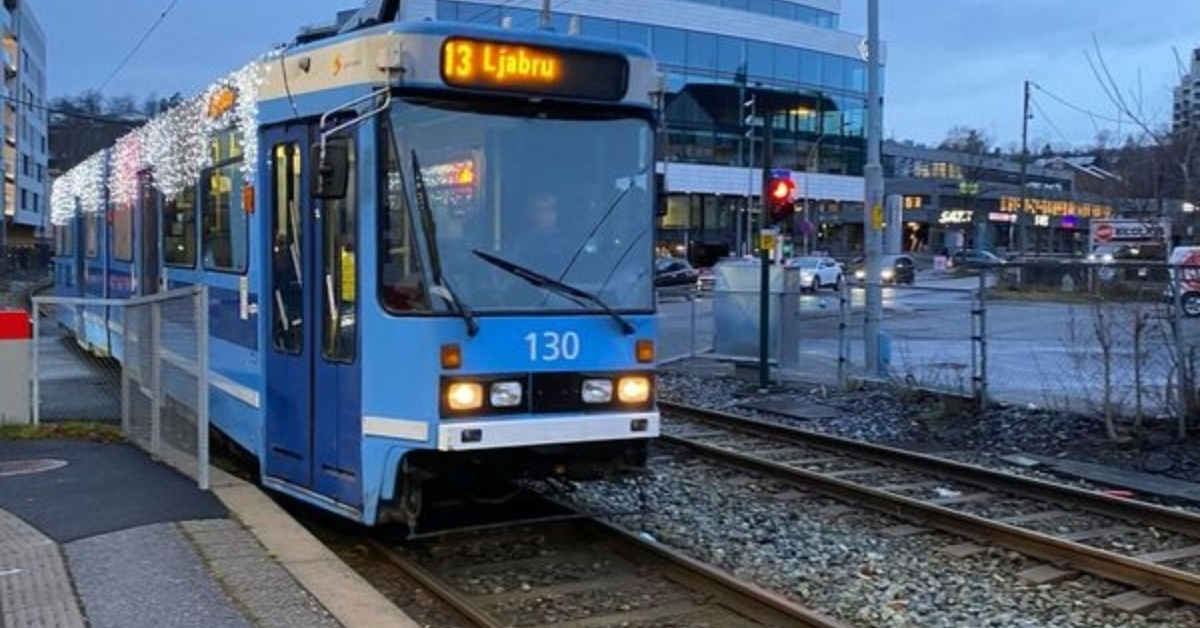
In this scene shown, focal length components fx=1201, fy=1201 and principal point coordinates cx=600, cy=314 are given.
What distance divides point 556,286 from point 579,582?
1.80 metres

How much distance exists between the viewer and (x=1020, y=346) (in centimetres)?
2212

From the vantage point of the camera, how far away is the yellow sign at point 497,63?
719cm

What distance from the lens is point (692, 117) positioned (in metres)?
74.4

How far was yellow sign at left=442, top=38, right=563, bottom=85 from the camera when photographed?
7.19 meters

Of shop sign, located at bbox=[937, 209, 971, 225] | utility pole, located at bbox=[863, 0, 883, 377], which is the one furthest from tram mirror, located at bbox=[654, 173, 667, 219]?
shop sign, located at bbox=[937, 209, 971, 225]

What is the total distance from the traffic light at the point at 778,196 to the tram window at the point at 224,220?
9710mm

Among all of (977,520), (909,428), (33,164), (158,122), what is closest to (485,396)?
(977,520)

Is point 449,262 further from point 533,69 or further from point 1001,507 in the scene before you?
point 1001,507

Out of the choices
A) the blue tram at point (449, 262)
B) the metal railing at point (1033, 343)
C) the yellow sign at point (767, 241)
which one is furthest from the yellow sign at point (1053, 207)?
the blue tram at point (449, 262)

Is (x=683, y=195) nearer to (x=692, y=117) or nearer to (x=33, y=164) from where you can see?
(x=692, y=117)

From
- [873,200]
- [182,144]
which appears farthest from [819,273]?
[182,144]

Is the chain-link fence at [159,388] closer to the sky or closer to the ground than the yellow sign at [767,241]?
closer to the ground

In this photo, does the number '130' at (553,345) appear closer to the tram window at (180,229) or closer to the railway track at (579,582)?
the railway track at (579,582)

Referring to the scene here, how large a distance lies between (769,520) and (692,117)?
66835 mm
